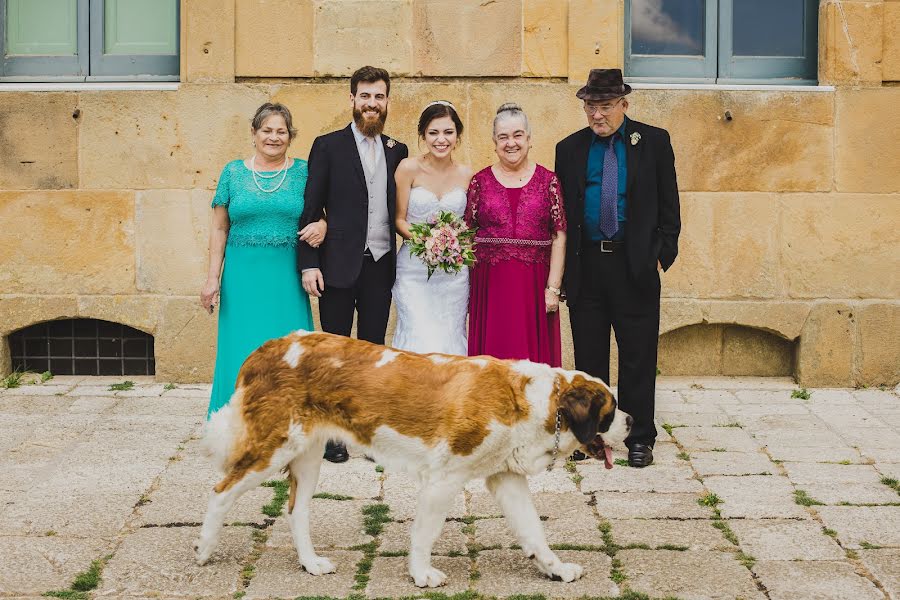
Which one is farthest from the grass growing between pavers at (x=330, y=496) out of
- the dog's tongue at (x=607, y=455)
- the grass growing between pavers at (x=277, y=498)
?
the dog's tongue at (x=607, y=455)

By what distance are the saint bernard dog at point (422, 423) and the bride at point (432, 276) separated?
1880mm

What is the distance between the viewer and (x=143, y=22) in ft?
32.7

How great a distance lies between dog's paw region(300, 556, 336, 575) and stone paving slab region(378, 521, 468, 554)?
0.40 metres

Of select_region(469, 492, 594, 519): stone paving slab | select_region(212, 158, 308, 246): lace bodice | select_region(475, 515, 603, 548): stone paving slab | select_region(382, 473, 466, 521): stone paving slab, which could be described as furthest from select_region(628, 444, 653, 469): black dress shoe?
select_region(212, 158, 308, 246): lace bodice

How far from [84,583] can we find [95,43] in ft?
19.4

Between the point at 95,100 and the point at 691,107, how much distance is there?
463cm

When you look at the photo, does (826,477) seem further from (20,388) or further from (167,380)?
(20,388)

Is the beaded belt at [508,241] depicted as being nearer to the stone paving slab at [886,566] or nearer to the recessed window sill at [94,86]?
the stone paving slab at [886,566]

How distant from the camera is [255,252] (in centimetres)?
712

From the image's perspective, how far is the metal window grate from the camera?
10.0 m

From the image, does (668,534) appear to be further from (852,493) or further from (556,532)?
(852,493)

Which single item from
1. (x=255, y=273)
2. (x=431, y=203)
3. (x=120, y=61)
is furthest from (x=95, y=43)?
(x=431, y=203)

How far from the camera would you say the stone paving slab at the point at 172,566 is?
5168 millimetres

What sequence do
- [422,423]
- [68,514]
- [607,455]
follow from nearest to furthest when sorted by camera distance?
[422,423], [607,455], [68,514]
